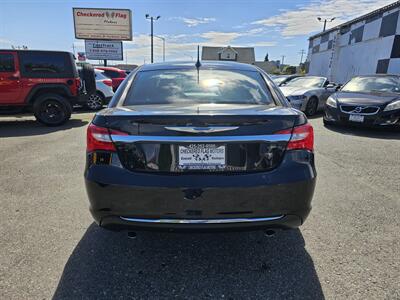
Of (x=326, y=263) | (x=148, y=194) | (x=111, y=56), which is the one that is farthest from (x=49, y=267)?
(x=111, y=56)

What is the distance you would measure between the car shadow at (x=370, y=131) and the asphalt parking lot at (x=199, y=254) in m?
3.61

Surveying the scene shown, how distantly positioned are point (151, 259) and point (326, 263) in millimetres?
1406

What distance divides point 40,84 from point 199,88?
6840 mm

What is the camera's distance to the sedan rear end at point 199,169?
6.73ft

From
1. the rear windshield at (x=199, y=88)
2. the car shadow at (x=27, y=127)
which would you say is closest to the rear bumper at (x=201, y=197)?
the rear windshield at (x=199, y=88)

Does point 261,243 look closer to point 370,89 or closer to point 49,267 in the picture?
point 49,267

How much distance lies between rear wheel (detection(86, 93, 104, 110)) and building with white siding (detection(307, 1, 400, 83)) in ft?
49.8

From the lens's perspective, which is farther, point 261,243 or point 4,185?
point 4,185

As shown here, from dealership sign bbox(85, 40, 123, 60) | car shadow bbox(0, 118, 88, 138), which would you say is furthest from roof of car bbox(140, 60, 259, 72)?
dealership sign bbox(85, 40, 123, 60)

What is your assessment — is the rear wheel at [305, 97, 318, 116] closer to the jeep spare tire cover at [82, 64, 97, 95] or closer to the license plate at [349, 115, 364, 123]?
the license plate at [349, 115, 364, 123]

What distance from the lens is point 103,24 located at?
28.3 meters

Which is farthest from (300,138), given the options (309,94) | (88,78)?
(309,94)

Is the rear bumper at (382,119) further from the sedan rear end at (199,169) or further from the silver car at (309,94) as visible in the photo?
the sedan rear end at (199,169)

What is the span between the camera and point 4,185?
161 inches
